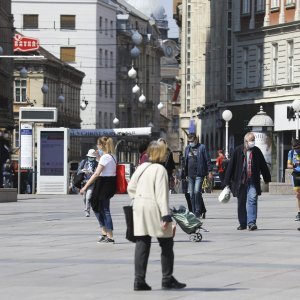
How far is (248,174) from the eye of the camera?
2883 centimetres

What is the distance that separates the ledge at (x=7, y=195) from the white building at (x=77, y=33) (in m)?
96.5

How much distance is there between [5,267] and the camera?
20359mm

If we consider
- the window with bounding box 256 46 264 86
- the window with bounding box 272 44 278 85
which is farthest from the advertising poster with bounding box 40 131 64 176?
the window with bounding box 256 46 264 86

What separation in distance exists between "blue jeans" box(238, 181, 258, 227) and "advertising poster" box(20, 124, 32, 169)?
32.6 metres

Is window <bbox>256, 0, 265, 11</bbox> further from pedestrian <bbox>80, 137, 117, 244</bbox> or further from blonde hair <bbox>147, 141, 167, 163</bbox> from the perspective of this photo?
blonde hair <bbox>147, 141, 167, 163</bbox>

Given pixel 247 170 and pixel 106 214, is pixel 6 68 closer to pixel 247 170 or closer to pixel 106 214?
pixel 247 170

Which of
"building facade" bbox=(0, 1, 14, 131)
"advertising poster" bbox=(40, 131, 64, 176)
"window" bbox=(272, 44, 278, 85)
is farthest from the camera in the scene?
"building facade" bbox=(0, 1, 14, 131)

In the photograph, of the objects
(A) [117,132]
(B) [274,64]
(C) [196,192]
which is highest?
(B) [274,64]

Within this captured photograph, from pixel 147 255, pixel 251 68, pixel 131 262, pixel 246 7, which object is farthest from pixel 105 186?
pixel 246 7

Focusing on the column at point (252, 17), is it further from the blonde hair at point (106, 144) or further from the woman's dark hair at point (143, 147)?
the blonde hair at point (106, 144)

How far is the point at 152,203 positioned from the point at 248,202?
38.4ft

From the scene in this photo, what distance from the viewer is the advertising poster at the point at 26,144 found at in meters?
61.2

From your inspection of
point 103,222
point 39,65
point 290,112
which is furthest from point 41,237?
point 39,65

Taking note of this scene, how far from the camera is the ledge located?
157 ft
